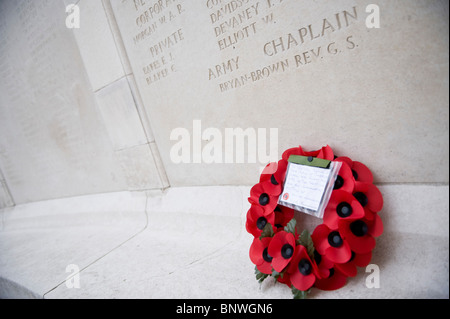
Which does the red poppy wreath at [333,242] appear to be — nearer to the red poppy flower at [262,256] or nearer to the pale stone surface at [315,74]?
the red poppy flower at [262,256]

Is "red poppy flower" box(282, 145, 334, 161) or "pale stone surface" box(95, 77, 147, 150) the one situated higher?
"pale stone surface" box(95, 77, 147, 150)

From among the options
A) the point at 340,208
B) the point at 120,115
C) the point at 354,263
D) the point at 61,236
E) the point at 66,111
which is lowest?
the point at 61,236

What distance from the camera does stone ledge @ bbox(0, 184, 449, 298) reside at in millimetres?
1171

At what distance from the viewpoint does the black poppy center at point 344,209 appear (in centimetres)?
119

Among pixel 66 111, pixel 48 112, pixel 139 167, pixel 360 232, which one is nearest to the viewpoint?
pixel 360 232

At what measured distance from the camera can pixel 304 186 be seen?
138cm

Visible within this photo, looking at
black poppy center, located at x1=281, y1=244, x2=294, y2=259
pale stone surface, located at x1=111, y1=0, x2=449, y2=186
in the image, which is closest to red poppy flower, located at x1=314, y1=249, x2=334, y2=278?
black poppy center, located at x1=281, y1=244, x2=294, y2=259

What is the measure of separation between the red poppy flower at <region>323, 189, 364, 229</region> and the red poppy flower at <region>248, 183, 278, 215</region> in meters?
0.29

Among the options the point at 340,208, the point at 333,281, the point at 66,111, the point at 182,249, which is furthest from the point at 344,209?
the point at 66,111

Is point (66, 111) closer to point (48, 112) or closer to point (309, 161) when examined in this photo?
point (48, 112)

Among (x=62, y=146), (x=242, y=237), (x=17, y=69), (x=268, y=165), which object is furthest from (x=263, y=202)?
(x=17, y=69)

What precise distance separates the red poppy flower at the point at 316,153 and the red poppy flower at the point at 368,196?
215 mm

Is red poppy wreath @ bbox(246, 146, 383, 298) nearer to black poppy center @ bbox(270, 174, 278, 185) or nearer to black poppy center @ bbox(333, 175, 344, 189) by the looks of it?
black poppy center @ bbox(333, 175, 344, 189)

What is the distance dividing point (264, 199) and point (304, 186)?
24 centimetres
